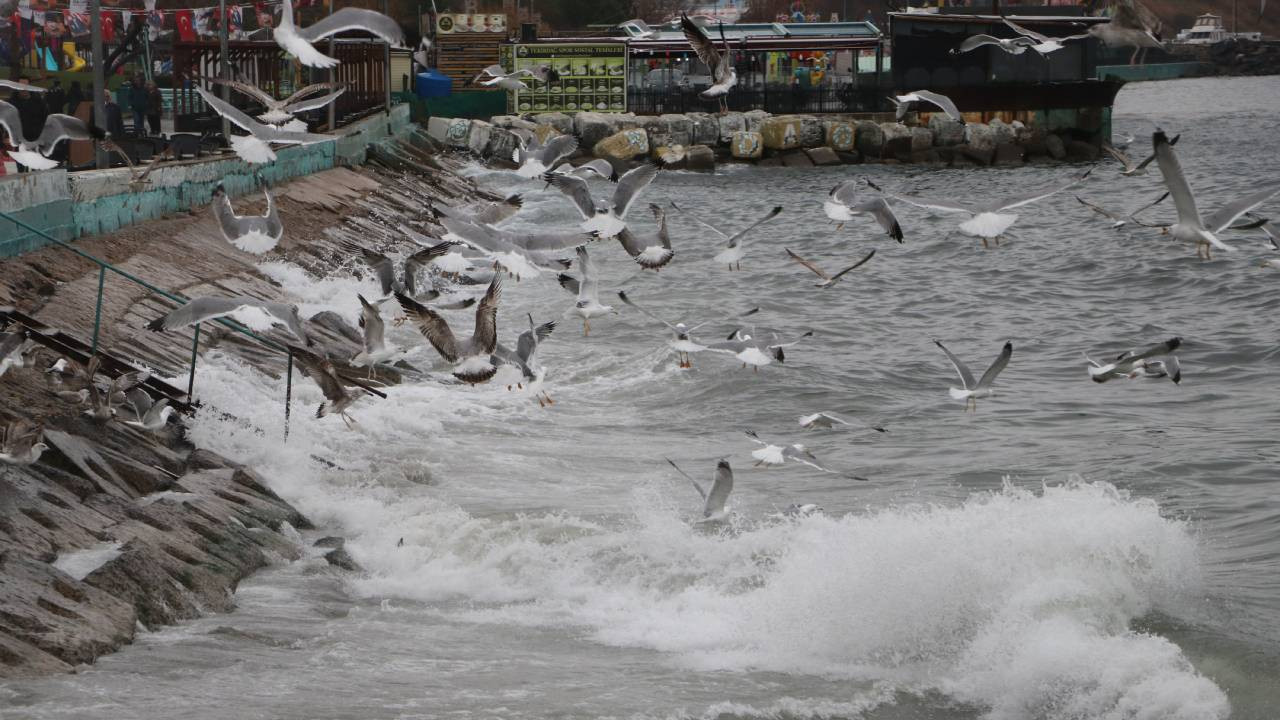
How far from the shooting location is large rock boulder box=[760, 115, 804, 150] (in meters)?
49.8

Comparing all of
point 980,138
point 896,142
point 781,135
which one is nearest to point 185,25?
point 781,135

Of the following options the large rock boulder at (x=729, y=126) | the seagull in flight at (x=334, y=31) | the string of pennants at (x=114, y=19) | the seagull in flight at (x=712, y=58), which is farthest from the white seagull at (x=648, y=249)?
the large rock boulder at (x=729, y=126)

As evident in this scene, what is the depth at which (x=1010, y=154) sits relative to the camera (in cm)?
5034

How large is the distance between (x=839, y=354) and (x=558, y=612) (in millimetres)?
9419

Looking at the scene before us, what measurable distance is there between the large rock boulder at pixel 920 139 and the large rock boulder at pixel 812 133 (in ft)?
9.35

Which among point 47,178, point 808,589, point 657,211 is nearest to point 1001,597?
point 808,589

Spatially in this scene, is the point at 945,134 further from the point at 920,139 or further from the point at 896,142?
the point at 896,142

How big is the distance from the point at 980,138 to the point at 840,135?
14.9 ft

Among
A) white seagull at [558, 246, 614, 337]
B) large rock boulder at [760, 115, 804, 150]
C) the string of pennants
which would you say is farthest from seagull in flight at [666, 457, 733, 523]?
large rock boulder at [760, 115, 804, 150]

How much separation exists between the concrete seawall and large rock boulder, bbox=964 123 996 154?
0.03 metres

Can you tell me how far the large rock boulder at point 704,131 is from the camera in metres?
50.3

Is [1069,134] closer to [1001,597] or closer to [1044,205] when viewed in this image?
[1044,205]

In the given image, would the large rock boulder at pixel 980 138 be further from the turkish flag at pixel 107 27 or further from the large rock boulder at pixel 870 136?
the turkish flag at pixel 107 27

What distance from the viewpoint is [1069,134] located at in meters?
52.9
